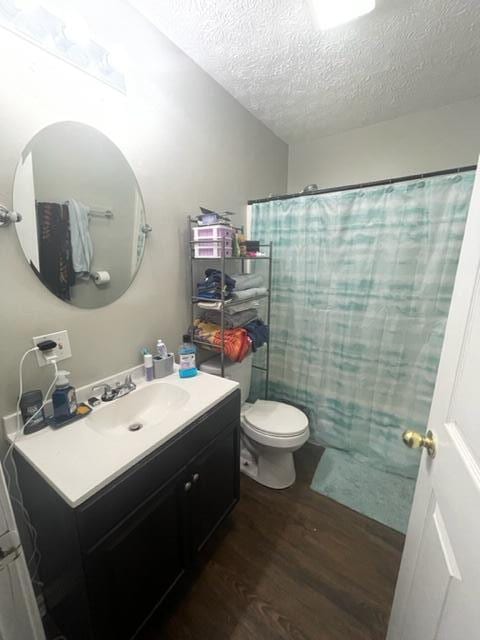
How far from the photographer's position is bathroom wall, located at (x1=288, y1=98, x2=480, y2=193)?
1793mm

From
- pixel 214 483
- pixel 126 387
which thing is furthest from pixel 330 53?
pixel 214 483

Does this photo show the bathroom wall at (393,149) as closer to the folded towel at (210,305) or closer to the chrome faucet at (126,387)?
the folded towel at (210,305)

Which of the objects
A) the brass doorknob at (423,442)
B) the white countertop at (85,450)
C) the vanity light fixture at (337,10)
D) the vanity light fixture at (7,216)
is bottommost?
the white countertop at (85,450)

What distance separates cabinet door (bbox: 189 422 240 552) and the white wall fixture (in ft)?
5.14

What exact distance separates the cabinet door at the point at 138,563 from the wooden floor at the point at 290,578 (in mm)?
215

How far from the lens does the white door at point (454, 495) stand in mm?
482

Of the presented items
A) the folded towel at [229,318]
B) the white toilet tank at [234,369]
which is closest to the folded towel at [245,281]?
the folded towel at [229,318]

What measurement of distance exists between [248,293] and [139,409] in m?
0.91

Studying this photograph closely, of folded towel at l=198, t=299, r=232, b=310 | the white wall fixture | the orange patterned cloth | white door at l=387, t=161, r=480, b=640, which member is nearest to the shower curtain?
the orange patterned cloth

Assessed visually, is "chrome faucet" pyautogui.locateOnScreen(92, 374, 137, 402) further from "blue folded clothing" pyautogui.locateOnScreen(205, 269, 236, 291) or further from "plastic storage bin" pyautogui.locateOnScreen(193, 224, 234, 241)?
"plastic storage bin" pyautogui.locateOnScreen(193, 224, 234, 241)

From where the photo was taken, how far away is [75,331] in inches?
42.9

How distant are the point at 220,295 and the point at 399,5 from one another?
4.84 ft

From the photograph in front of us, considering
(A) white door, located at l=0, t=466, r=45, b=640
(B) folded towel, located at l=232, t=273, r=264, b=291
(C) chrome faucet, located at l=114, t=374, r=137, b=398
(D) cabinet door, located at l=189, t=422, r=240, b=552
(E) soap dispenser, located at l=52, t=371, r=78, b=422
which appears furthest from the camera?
(B) folded towel, located at l=232, t=273, r=264, b=291

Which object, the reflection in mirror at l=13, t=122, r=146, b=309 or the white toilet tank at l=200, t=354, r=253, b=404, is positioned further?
the white toilet tank at l=200, t=354, r=253, b=404
